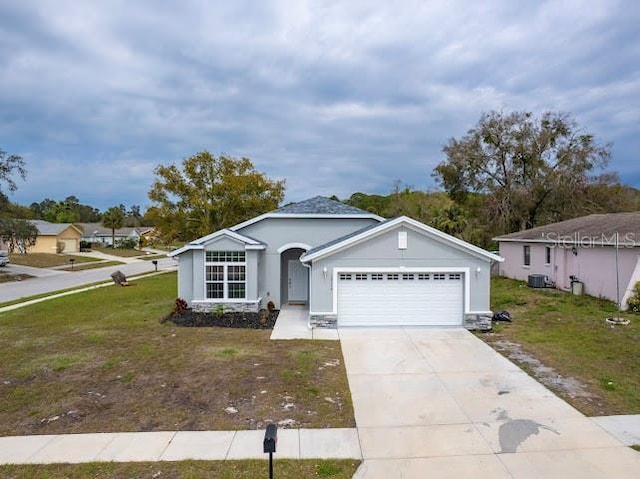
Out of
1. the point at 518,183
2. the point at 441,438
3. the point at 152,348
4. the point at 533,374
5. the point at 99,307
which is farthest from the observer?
the point at 518,183

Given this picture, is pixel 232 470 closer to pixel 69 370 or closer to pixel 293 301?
pixel 69 370

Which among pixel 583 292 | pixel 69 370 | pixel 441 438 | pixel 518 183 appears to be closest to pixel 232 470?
pixel 441 438

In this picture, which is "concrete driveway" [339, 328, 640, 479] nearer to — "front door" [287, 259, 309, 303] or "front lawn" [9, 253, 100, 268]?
"front door" [287, 259, 309, 303]

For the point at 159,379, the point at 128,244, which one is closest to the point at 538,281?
the point at 159,379

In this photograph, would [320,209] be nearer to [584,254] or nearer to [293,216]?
[293,216]

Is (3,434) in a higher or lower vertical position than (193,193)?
lower

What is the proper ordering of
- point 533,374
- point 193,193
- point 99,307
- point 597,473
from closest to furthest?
point 597,473 → point 533,374 → point 99,307 → point 193,193

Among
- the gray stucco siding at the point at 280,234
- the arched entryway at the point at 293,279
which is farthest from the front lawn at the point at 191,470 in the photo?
the arched entryway at the point at 293,279
